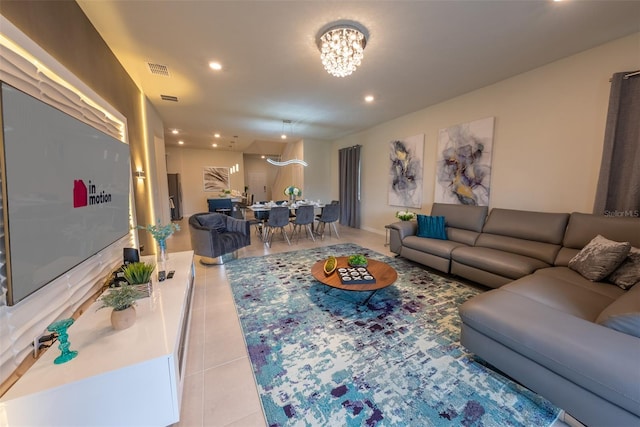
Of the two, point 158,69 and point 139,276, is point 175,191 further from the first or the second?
point 139,276

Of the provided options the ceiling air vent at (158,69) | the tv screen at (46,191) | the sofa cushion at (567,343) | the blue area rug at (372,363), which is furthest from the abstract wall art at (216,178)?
the sofa cushion at (567,343)

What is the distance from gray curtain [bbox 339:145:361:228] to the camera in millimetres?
6246

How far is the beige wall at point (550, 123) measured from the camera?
248cm

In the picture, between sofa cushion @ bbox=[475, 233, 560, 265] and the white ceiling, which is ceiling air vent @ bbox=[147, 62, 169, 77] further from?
sofa cushion @ bbox=[475, 233, 560, 265]

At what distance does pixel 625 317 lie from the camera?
3.95ft

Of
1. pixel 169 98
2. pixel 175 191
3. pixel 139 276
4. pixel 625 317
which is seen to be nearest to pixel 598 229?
pixel 625 317

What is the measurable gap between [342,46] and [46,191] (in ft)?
7.62

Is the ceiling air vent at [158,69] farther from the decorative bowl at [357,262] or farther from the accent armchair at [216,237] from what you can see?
the decorative bowl at [357,262]

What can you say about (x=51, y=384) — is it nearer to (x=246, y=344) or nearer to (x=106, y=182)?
(x=246, y=344)

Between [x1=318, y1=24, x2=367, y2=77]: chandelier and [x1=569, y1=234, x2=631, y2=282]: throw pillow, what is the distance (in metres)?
2.76

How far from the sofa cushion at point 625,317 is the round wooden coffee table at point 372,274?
1344mm

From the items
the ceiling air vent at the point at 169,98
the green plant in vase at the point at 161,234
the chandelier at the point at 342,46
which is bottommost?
the green plant in vase at the point at 161,234

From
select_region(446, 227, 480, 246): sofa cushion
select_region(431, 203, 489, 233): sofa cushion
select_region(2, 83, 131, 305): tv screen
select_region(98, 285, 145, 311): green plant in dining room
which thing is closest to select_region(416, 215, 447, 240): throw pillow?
select_region(446, 227, 480, 246): sofa cushion

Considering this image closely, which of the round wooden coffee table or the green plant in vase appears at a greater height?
the green plant in vase
